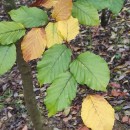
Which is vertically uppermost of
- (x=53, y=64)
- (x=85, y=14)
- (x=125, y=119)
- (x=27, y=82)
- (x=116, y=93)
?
(x=85, y=14)

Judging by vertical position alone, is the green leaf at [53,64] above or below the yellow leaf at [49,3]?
below

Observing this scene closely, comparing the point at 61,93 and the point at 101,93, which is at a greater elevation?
the point at 61,93

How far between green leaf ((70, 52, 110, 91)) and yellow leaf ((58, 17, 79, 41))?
102 millimetres

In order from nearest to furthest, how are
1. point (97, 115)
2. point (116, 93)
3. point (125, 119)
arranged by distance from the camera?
1. point (97, 115)
2. point (125, 119)
3. point (116, 93)

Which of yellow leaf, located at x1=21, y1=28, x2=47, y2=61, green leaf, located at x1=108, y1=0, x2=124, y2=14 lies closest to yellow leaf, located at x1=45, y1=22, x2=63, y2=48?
yellow leaf, located at x1=21, y1=28, x2=47, y2=61

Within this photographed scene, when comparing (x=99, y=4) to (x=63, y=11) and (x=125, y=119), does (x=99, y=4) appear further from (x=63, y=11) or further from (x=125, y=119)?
(x=125, y=119)

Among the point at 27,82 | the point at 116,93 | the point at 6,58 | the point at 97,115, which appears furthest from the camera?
the point at 116,93

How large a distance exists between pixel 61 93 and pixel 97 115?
0.37ft

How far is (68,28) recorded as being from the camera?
859 mm

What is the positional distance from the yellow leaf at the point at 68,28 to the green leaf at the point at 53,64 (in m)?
0.06

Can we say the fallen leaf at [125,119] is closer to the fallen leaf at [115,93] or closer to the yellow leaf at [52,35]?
the fallen leaf at [115,93]

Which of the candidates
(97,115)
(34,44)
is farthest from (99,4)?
(97,115)

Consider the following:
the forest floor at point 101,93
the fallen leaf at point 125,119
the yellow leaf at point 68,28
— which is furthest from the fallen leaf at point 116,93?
the yellow leaf at point 68,28

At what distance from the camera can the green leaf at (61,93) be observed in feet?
2.43
